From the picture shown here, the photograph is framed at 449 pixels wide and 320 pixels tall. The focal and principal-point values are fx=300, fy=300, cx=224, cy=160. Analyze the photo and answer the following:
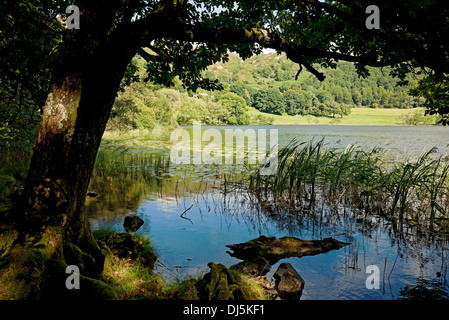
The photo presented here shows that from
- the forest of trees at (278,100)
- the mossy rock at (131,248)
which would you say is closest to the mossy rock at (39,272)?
the mossy rock at (131,248)

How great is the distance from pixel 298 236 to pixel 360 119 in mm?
123861

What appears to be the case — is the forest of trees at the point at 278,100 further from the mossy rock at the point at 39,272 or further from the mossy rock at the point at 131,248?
the mossy rock at the point at 39,272

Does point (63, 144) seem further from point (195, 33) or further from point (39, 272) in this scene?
point (195, 33)

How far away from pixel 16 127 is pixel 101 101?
902cm

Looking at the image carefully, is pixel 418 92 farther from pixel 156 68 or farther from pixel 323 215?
pixel 156 68

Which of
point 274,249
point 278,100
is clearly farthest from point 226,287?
point 278,100

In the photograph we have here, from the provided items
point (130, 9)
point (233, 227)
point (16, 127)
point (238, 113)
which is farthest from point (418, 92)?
point (238, 113)

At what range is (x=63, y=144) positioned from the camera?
3.82m

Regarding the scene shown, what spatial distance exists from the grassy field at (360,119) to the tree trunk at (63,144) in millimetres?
116691

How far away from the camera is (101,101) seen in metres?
4.07

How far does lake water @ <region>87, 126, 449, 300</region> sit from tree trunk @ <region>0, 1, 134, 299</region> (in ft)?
7.53

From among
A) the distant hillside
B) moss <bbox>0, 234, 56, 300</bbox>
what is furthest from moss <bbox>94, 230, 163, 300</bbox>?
the distant hillside

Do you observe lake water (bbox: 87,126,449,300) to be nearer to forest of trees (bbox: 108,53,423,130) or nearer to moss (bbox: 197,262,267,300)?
moss (bbox: 197,262,267,300)
